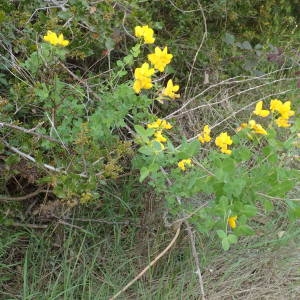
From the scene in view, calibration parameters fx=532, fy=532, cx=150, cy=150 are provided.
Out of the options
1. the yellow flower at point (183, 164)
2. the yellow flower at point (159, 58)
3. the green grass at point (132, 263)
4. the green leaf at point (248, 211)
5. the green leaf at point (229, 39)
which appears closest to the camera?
the green leaf at point (248, 211)

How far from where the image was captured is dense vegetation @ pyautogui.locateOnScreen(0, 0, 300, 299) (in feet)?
5.26

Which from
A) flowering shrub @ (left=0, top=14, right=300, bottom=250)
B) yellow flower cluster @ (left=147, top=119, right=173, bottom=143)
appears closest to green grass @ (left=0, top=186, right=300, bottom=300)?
flowering shrub @ (left=0, top=14, right=300, bottom=250)

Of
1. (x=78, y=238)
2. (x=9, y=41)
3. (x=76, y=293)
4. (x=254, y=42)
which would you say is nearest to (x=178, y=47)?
(x=254, y=42)

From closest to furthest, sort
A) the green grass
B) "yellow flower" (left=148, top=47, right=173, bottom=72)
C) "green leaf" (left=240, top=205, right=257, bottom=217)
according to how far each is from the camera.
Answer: "green leaf" (left=240, top=205, right=257, bottom=217), "yellow flower" (left=148, top=47, right=173, bottom=72), the green grass

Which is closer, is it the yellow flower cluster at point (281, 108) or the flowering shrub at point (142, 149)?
the flowering shrub at point (142, 149)

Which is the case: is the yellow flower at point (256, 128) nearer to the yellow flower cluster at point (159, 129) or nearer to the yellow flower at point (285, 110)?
the yellow flower at point (285, 110)

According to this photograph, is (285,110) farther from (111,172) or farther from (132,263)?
(132,263)

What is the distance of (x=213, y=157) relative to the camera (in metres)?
1.67

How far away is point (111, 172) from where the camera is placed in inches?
70.0

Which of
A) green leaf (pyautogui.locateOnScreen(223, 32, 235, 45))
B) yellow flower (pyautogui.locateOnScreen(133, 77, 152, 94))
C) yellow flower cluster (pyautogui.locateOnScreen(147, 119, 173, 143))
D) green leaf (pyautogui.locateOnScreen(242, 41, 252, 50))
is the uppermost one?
yellow flower (pyautogui.locateOnScreen(133, 77, 152, 94))

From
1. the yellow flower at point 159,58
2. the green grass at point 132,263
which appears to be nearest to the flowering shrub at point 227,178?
the yellow flower at point 159,58

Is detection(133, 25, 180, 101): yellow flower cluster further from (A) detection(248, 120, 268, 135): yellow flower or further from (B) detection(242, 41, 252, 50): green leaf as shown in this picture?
(B) detection(242, 41, 252, 50): green leaf

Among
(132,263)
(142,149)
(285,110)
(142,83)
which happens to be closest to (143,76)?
(142,83)

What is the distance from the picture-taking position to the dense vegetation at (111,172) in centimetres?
160
